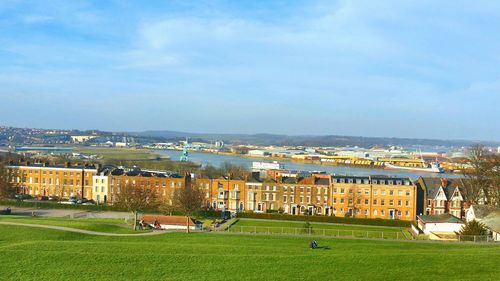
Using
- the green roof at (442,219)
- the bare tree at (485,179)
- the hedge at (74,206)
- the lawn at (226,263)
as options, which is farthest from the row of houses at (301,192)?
the lawn at (226,263)

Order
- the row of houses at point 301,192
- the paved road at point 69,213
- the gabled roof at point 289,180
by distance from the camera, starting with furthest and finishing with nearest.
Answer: the gabled roof at point 289,180
the row of houses at point 301,192
the paved road at point 69,213

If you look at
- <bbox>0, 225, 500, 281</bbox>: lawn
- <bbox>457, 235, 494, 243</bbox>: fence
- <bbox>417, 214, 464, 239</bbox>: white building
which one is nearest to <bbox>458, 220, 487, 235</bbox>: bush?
<bbox>457, 235, 494, 243</bbox>: fence

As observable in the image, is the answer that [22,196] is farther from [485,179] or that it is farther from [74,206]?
[485,179]

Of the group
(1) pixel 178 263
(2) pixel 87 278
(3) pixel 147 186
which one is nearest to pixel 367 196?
(3) pixel 147 186

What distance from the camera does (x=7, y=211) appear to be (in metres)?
57.1

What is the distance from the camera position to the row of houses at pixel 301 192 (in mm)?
63312

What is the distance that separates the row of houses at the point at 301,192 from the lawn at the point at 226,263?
102ft

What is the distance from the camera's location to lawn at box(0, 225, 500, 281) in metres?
25.2

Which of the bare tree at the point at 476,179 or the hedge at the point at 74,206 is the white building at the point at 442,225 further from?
the hedge at the point at 74,206

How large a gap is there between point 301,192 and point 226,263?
39.7 m

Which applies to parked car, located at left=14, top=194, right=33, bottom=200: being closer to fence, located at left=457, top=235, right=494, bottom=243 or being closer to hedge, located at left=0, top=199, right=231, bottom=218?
hedge, located at left=0, top=199, right=231, bottom=218

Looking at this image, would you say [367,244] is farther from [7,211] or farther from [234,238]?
[7,211]

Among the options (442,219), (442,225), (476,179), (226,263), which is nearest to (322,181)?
(476,179)

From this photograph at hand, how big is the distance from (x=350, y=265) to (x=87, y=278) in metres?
13.2
